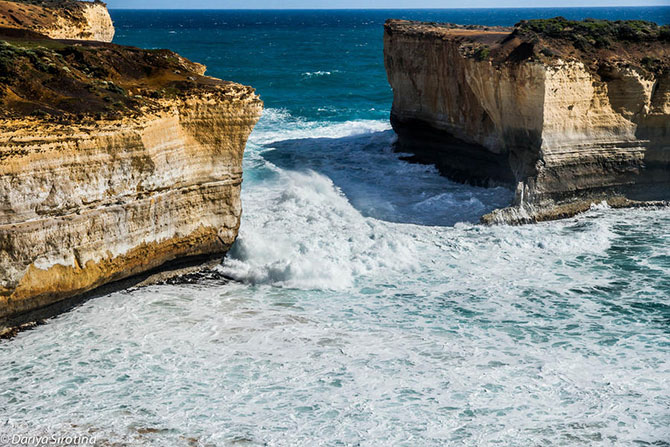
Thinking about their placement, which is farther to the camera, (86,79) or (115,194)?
(86,79)

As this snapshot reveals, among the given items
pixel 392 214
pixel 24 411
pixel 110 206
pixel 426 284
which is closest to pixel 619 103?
pixel 392 214

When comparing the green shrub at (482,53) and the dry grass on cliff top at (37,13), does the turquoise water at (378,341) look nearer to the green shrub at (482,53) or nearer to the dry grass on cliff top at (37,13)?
the green shrub at (482,53)

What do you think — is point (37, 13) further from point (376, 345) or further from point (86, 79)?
point (376, 345)

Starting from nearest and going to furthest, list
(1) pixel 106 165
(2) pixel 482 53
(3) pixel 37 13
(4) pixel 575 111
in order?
(1) pixel 106 165, (4) pixel 575 111, (2) pixel 482 53, (3) pixel 37 13

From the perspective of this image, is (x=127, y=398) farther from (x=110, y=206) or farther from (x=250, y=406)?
(x=110, y=206)

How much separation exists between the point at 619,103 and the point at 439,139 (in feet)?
23.2

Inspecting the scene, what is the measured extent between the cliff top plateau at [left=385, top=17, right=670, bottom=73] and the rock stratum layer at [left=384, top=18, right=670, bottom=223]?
0.09ft

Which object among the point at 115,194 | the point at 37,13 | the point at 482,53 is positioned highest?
the point at 37,13

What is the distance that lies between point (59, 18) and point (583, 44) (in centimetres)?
1945

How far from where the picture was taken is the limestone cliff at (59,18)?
83.1 ft

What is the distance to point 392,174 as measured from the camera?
973 inches

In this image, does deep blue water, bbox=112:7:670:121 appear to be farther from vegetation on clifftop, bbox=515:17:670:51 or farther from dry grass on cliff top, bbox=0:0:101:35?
vegetation on clifftop, bbox=515:17:670:51

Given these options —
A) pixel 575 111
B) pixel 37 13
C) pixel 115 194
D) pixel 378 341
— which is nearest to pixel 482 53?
pixel 575 111

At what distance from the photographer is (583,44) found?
1984 centimetres
